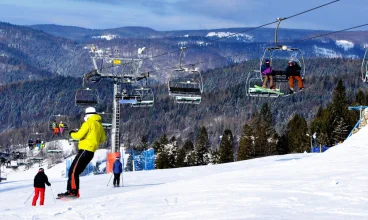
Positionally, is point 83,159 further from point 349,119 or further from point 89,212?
point 349,119

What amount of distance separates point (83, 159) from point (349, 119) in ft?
230

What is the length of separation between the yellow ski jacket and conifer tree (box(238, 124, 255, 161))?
238 ft

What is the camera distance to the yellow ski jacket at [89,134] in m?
12.1

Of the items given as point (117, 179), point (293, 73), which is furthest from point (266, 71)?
point (117, 179)

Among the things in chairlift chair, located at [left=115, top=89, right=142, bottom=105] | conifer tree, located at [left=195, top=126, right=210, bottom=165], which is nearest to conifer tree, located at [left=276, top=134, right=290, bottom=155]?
conifer tree, located at [left=195, top=126, right=210, bottom=165]

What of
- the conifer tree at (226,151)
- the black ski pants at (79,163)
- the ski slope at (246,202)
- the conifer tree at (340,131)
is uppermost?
the black ski pants at (79,163)

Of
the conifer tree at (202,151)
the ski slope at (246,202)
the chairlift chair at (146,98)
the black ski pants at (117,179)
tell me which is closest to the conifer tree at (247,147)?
the conifer tree at (202,151)

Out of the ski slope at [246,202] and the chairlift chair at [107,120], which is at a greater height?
the ski slope at [246,202]

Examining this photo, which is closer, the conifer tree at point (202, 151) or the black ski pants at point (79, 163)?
the black ski pants at point (79, 163)

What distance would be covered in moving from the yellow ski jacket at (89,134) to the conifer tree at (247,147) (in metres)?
72.5

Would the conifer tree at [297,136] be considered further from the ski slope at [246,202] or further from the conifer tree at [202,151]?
the ski slope at [246,202]

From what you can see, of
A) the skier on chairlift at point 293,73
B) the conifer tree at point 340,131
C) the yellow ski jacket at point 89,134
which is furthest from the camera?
the conifer tree at point 340,131

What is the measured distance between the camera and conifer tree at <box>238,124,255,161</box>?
84125 millimetres

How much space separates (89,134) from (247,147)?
72949 mm
